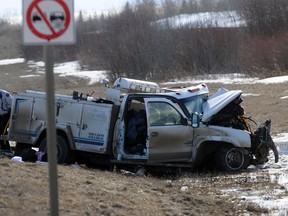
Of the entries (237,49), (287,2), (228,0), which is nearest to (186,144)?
(237,49)

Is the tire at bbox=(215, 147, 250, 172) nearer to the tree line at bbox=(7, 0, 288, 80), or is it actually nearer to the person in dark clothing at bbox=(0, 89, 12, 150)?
the person in dark clothing at bbox=(0, 89, 12, 150)

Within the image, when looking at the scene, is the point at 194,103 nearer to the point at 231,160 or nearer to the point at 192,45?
the point at 231,160

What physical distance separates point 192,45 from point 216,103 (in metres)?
42.6

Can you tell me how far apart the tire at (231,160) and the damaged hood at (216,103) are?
726 millimetres

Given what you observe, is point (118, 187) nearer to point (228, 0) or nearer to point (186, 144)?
point (186, 144)

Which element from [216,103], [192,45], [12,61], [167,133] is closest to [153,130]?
[167,133]

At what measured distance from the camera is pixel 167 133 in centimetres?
1278

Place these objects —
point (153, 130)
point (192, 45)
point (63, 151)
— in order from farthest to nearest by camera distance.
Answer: point (192, 45) < point (63, 151) < point (153, 130)

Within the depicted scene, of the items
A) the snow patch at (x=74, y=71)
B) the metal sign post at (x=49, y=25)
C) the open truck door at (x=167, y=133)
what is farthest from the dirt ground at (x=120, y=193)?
the snow patch at (x=74, y=71)

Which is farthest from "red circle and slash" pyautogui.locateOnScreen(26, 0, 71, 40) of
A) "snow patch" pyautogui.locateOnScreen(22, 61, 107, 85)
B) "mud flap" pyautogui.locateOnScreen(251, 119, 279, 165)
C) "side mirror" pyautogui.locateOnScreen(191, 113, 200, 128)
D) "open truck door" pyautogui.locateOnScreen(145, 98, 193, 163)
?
"snow patch" pyautogui.locateOnScreen(22, 61, 107, 85)

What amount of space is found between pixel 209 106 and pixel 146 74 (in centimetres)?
4336

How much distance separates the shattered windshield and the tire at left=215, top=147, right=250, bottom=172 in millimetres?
957

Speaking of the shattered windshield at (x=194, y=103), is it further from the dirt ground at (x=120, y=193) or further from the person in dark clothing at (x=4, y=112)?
the person in dark clothing at (x=4, y=112)

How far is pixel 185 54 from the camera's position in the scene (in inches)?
2172
